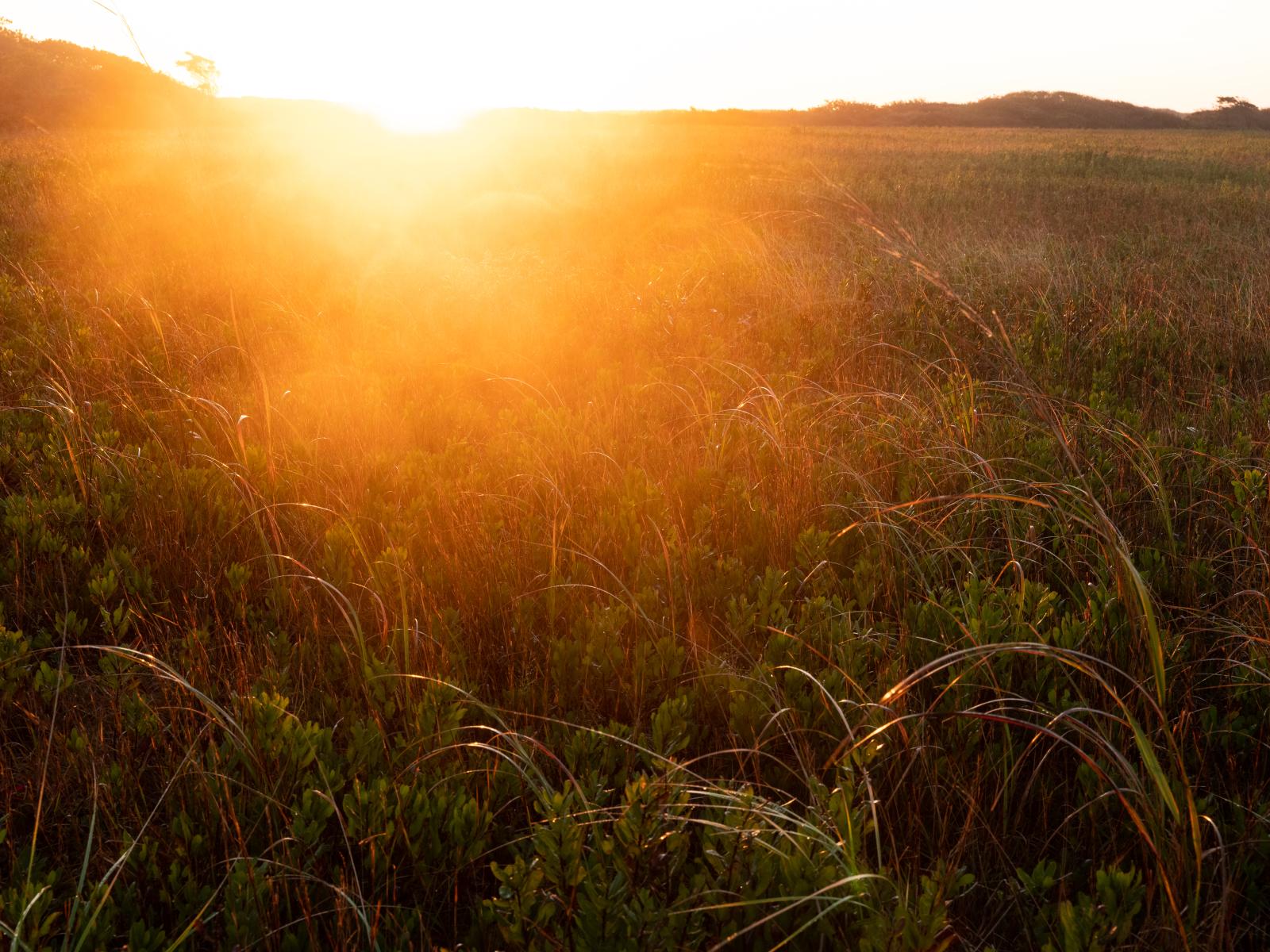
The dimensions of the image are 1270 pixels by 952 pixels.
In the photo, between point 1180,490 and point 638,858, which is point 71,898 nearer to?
point 638,858

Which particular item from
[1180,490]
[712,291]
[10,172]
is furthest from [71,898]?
[10,172]

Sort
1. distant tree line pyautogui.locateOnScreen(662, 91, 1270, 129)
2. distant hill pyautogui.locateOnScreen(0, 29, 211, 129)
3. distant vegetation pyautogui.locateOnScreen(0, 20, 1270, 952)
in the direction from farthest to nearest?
distant tree line pyautogui.locateOnScreen(662, 91, 1270, 129), distant hill pyautogui.locateOnScreen(0, 29, 211, 129), distant vegetation pyautogui.locateOnScreen(0, 20, 1270, 952)

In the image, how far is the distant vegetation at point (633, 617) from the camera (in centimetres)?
143

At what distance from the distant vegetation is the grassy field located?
0.02 meters

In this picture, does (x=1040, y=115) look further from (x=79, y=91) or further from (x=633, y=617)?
(x=633, y=617)

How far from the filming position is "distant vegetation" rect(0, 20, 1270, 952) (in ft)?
4.71

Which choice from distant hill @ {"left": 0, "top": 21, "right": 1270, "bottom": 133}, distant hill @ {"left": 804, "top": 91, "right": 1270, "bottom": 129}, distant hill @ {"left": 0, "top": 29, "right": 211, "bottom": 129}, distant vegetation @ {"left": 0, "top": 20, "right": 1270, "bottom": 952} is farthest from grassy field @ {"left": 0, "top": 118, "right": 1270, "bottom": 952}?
distant hill @ {"left": 804, "top": 91, "right": 1270, "bottom": 129}

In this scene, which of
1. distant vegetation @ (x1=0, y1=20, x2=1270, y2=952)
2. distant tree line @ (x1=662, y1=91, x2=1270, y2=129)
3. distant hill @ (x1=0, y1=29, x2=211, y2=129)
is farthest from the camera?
distant tree line @ (x1=662, y1=91, x2=1270, y2=129)

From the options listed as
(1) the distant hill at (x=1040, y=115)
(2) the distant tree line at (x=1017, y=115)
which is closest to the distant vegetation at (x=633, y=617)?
(2) the distant tree line at (x=1017, y=115)

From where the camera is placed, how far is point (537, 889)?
1.37 metres

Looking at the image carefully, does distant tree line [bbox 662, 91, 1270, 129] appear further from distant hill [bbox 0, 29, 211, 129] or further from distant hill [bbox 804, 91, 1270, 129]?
distant hill [bbox 0, 29, 211, 129]

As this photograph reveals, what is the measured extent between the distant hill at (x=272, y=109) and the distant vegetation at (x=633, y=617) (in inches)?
298

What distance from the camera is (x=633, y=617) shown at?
2.36 m

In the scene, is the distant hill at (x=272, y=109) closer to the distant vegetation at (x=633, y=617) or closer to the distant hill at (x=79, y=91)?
the distant hill at (x=79, y=91)
